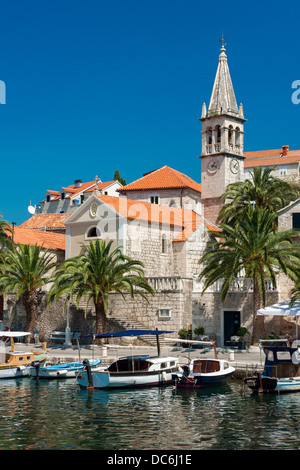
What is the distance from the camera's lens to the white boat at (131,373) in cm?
2922

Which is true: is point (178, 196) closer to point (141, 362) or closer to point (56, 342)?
point (56, 342)

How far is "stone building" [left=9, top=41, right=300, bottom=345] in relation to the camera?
137 ft

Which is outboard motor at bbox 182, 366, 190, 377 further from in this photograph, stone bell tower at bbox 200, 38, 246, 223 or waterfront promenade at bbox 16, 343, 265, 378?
stone bell tower at bbox 200, 38, 246, 223

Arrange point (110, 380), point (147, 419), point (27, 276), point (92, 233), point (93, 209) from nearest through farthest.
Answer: point (147, 419), point (110, 380), point (27, 276), point (93, 209), point (92, 233)

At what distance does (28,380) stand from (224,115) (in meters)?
34.8

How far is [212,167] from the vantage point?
59.7 meters

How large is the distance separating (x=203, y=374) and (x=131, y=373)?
3.49 m

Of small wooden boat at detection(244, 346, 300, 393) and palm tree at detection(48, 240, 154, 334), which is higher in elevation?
palm tree at detection(48, 240, 154, 334)

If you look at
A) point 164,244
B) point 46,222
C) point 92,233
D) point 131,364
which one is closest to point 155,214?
point 164,244

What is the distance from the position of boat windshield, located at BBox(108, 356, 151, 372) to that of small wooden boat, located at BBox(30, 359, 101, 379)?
237 cm

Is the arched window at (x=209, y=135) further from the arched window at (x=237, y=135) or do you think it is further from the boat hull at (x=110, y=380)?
the boat hull at (x=110, y=380)

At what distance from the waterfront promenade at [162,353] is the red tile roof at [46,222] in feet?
99.4

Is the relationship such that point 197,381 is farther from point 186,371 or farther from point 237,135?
point 237,135

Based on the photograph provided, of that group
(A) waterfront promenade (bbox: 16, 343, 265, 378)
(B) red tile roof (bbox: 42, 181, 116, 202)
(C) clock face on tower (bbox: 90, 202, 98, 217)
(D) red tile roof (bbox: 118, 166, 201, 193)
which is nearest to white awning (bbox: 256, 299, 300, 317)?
(A) waterfront promenade (bbox: 16, 343, 265, 378)
